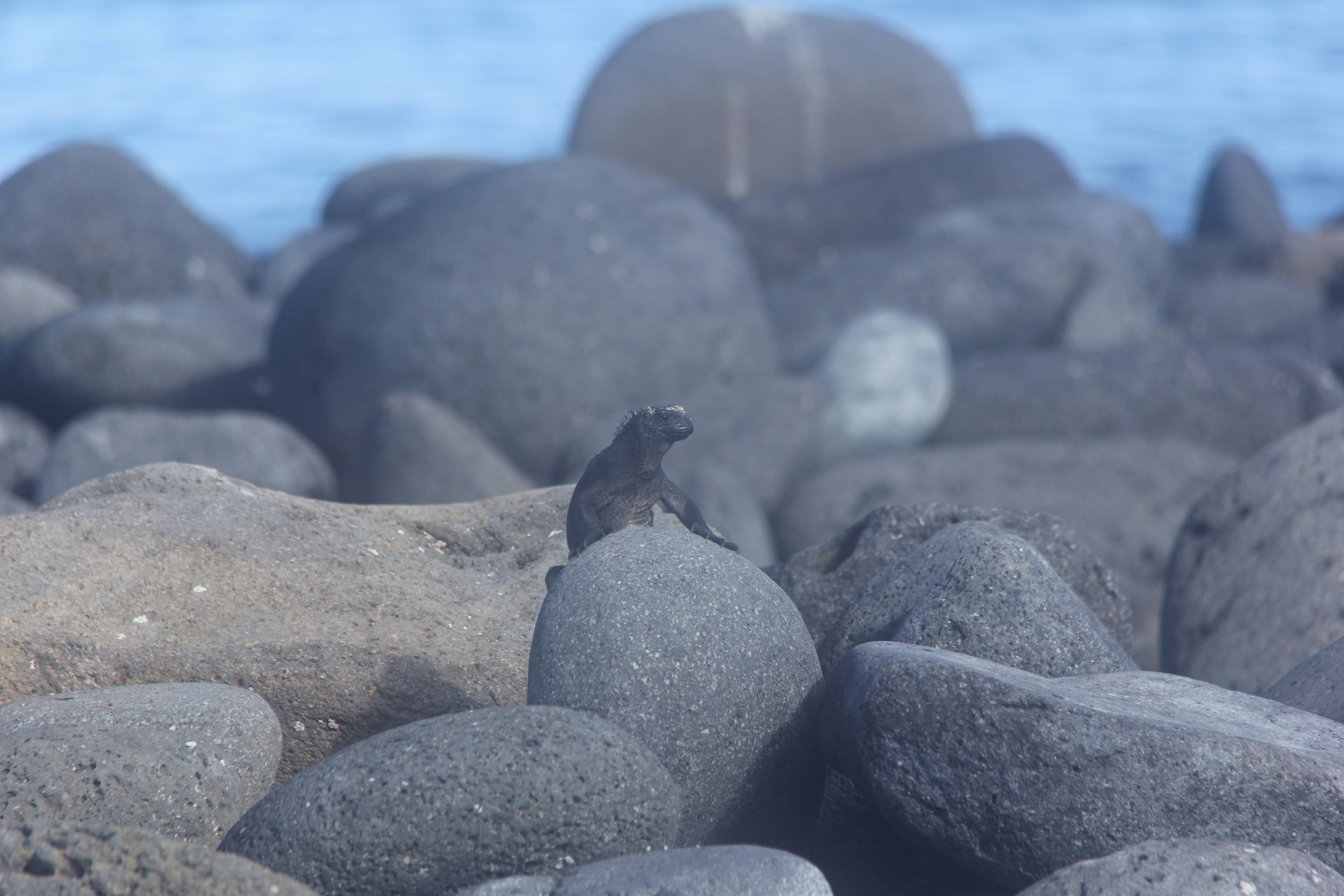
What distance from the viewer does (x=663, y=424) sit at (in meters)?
3.18

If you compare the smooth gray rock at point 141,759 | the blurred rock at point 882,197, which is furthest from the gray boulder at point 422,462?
the blurred rock at point 882,197

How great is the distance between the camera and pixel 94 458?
23.2ft

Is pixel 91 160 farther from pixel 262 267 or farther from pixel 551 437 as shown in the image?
pixel 551 437

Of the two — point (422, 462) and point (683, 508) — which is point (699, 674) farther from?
point (422, 462)

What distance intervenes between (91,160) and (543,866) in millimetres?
9753

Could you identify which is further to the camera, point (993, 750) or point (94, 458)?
point (94, 458)

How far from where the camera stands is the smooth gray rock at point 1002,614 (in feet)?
9.71

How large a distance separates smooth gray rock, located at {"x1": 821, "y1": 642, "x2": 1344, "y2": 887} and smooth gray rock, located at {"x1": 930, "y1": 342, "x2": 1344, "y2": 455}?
5.74 m

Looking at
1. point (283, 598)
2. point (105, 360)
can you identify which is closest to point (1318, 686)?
point (283, 598)

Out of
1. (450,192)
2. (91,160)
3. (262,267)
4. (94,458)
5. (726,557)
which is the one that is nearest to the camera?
(726,557)

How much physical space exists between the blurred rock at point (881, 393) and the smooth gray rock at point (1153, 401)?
204 millimetres

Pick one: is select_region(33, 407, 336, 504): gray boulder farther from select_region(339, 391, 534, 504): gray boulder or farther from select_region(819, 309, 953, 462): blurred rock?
select_region(819, 309, 953, 462): blurred rock

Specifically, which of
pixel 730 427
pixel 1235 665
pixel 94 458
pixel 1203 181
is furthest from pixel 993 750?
pixel 1203 181

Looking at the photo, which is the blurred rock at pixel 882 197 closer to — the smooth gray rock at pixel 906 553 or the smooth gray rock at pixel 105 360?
the smooth gray rock at pixel 105 360
